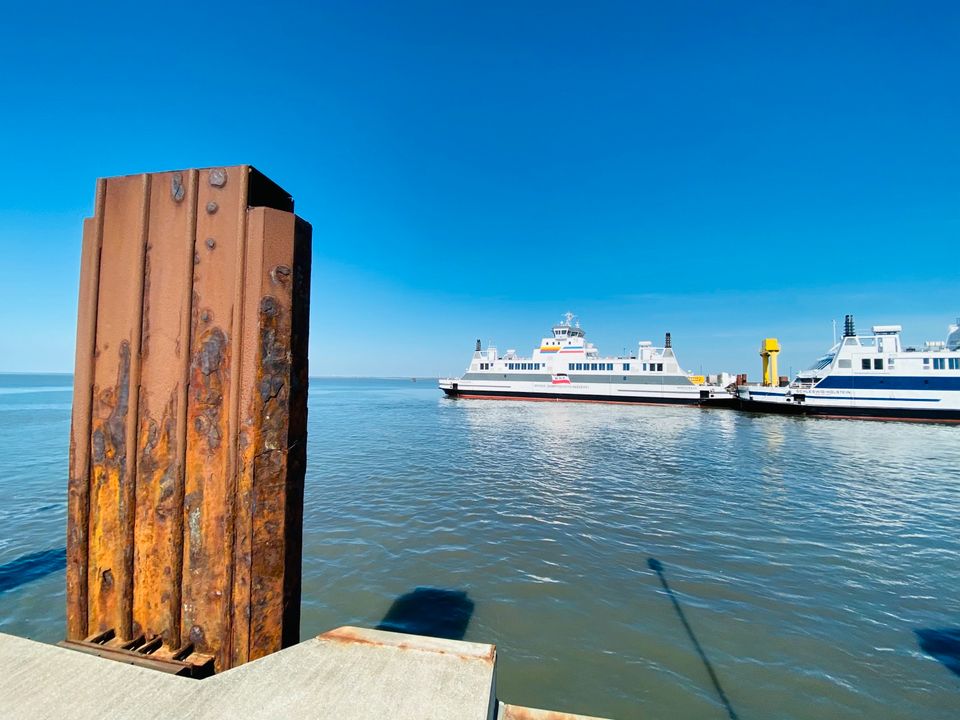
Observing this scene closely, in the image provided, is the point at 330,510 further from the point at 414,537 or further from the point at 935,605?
the point at 935,605

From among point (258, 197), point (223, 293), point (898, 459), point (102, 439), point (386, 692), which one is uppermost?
point (258, 197)

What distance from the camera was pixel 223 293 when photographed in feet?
6.15

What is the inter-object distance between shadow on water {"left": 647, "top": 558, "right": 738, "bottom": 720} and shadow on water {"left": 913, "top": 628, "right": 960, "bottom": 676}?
6.80 ft

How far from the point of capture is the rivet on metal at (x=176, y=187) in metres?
1.94

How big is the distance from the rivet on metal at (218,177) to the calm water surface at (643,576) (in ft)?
12.9

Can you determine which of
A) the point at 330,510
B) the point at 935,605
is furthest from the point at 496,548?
the point at 935,605

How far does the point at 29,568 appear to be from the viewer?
515cm

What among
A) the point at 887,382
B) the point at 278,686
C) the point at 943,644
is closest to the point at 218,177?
the point at 278,686

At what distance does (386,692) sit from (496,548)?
15.9 ft

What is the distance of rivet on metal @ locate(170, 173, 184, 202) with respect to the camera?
194 centimetres

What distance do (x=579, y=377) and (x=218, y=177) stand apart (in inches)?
1580

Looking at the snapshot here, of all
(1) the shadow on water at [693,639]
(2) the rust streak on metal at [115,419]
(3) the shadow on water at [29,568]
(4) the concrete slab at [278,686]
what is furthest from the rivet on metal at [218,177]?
(3) the shadow on water at [29,568]

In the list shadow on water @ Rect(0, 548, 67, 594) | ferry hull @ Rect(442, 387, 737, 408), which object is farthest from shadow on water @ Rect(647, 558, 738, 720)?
ferry hull @ Rect(442, 387, 737, 408)

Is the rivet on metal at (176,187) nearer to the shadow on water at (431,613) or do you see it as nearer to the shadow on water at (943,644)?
the shadow on water at (431,613)
